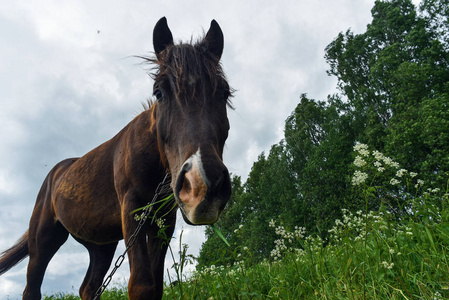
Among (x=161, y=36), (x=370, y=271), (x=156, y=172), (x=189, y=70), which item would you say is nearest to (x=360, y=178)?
(x=370, y=271)

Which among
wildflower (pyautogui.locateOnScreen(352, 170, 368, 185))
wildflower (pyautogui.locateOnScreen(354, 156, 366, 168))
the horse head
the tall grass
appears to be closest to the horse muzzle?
the horse head

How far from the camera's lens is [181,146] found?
270 cm

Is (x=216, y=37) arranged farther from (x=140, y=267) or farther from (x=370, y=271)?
(x=370, y=271)

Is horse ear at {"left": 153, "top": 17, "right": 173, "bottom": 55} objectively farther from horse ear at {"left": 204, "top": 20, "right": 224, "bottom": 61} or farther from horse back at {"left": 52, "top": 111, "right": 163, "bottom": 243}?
horse back at {"left": 52, "top": 111, "right": 163, "bottom": 243}

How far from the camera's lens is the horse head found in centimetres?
228

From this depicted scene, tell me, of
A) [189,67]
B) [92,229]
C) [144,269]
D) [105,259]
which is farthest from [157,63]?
[105,259]

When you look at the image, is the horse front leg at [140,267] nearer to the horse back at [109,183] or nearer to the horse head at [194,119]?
the horse back at [109,183]

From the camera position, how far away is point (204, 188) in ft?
7.25

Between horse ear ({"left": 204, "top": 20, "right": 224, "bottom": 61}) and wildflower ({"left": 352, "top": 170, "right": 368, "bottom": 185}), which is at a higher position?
horse ear ({"left": 204, "top": 20, "right": 224, "bottom": 61})

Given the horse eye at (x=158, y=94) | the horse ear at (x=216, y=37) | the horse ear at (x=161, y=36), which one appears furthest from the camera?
the horse ear at (x=216, y=37)

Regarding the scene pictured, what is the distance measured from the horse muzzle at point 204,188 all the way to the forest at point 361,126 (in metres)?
18.2

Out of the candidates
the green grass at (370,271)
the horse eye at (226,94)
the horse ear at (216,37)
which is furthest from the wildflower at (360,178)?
the horse ear at (216,37)

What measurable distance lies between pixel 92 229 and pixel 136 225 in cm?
150

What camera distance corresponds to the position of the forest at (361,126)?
72.2 feet
